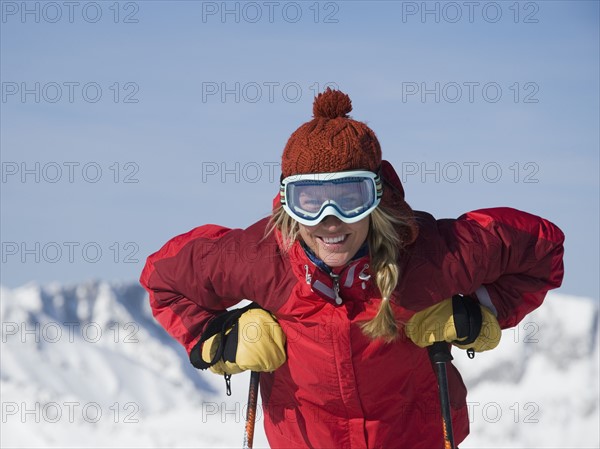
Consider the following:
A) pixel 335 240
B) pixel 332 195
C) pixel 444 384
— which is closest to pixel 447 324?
pixel 444 384

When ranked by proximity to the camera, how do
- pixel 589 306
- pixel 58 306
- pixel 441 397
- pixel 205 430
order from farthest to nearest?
pixel 58 306 < pixel 589 306 < pixel 205 430 < pixel 441 397

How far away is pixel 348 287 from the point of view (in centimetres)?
445

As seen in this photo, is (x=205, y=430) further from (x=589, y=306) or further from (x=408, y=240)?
(x=589, y=306)

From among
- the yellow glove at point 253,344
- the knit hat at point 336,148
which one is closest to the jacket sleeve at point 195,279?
the yellow glove at point 253,344

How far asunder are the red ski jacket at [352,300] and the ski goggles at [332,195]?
9.1 inches

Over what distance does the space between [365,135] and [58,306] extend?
12899 millimetres

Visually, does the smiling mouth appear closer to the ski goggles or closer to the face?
the face

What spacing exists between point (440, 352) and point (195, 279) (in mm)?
1072

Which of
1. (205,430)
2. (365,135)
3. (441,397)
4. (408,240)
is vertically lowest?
(205,430)

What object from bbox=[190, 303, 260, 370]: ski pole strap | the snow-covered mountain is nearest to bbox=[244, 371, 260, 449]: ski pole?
bbox=[190, 303, 260, 370]: ski pole strap

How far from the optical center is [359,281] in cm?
445

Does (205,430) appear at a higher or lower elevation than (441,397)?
lower

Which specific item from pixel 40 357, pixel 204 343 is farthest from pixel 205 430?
pixel 204 343

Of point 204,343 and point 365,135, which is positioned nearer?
point 365,135
